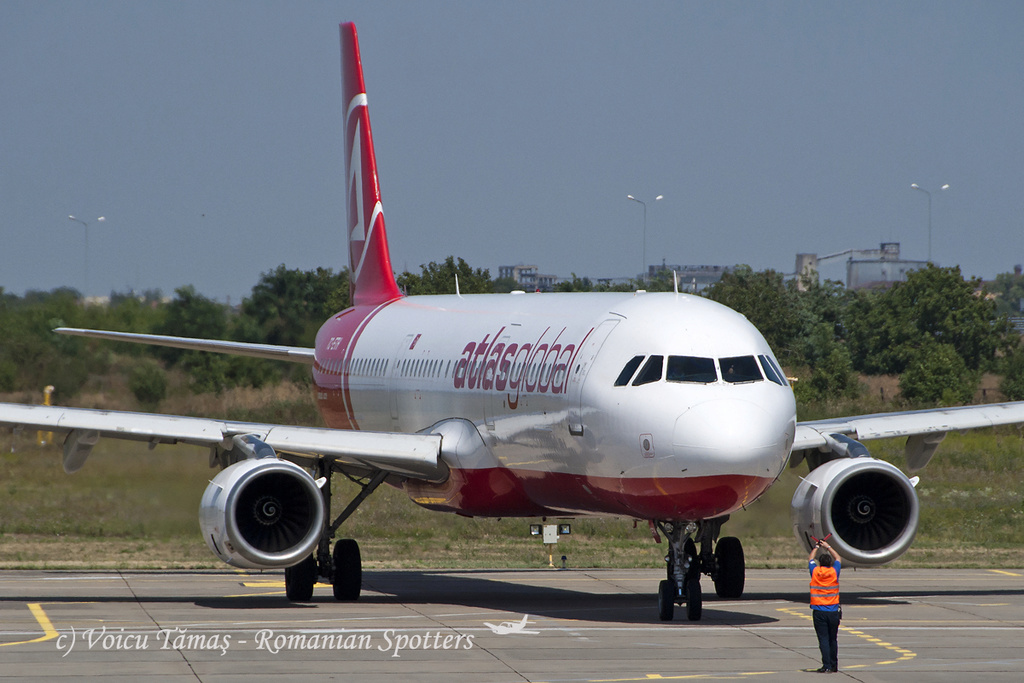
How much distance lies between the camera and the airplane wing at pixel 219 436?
69.7 feet

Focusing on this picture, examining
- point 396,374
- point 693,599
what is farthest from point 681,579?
point 396,374

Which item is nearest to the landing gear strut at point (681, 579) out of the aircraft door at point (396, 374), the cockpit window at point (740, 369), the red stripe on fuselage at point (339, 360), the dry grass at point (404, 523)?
the cockpit window at point (740, 369)

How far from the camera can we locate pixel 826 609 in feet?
52.2

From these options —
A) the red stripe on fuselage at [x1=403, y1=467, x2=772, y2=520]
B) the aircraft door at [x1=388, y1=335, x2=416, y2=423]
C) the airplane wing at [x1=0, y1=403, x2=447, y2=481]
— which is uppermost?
the aircraft door at [x1=388, y1=335, x2=416, y2=423]

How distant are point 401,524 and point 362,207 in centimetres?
753

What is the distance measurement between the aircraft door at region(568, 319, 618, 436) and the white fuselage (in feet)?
0.07

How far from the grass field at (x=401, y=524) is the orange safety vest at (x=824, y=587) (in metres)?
12.1

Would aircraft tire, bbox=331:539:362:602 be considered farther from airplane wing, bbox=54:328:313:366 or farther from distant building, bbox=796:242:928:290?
distant building, bbox=796:242:928:290

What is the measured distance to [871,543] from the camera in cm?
2092

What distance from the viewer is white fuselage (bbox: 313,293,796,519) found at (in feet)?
57.8

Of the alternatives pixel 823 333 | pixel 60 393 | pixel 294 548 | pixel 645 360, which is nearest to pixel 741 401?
pixel 645 360

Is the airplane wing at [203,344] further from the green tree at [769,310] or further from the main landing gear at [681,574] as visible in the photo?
the green tree at [769,310]

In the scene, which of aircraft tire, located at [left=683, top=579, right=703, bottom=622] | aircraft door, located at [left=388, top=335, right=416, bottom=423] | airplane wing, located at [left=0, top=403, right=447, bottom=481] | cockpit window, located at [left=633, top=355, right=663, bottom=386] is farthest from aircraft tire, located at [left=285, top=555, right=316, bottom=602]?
cockpit window, located at [left=633, top=355, right=663, bottom=386]

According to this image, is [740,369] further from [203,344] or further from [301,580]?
[203,344]
